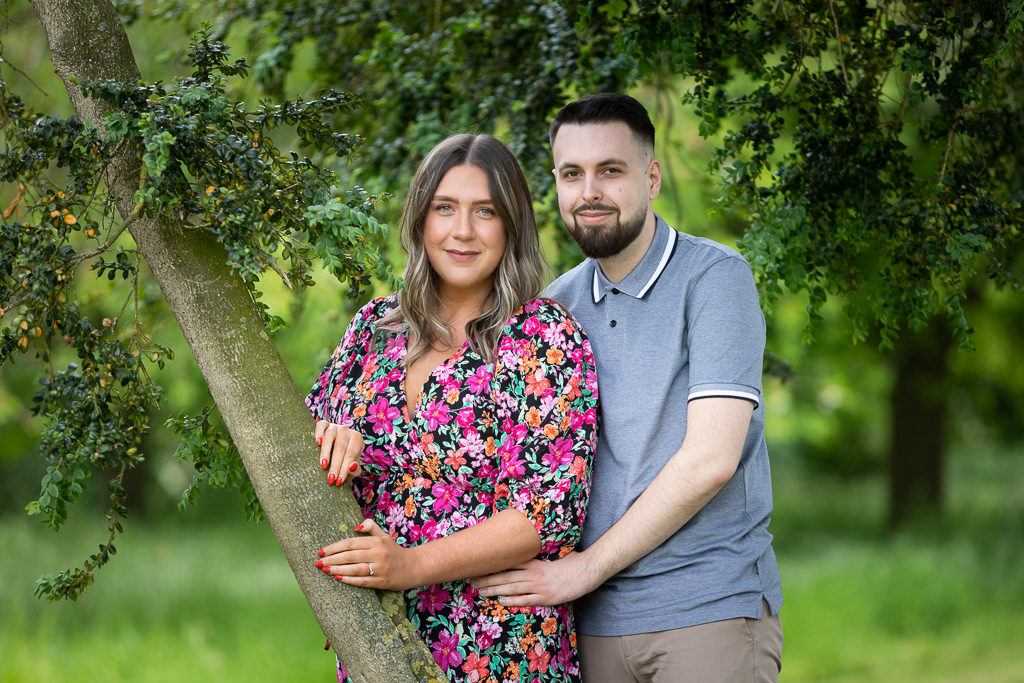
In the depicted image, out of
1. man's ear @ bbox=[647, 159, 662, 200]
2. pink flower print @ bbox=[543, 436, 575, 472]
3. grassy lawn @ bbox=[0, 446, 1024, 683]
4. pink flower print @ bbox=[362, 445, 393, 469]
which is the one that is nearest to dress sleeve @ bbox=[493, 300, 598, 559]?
pink flower print @ bbox=[543, 436, 575, 472]

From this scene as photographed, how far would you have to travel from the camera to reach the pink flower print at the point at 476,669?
2.40 metres

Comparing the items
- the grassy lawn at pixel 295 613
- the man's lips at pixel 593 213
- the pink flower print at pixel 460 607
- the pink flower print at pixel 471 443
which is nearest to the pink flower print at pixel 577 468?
the pink flower print at pixel 471 443

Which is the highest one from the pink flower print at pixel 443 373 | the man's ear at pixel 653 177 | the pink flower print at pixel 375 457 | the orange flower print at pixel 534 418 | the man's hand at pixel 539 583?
the man's ear at pixel 653 177

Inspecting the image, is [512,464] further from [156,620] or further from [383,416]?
[156,620]

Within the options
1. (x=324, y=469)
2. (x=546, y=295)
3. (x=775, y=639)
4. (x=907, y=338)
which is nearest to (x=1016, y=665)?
(x=907, y=338)

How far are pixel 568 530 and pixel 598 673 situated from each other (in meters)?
0.50

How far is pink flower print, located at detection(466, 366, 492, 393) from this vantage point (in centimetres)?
243

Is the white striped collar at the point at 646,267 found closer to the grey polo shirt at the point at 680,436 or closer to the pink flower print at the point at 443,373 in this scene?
the grey polo shirt at the point at 680,436

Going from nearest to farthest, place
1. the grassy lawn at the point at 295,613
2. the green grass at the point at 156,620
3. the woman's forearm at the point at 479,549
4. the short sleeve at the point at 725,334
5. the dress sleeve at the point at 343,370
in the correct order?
the woman's forearm at the point at 479,549 < the short sleeve at the point at 725,334 < the dress sleeve at the point at 343,370 < the green grass at the point at 156,620 < the grassy lawn at the point at 295,613

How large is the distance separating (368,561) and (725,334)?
1.08m

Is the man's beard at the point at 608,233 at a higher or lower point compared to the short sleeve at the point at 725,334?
higher

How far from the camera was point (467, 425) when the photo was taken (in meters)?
2.41

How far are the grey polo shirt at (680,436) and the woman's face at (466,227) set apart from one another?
0.42m

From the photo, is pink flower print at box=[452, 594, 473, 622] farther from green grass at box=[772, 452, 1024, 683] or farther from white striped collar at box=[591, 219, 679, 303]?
green grass at box=[772, 452, 1024, 683]
